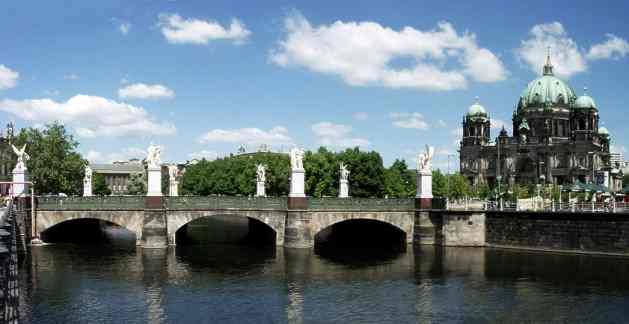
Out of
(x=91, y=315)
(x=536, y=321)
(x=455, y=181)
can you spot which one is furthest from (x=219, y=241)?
(x=455, y=181)

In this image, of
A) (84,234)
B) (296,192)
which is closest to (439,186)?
(296,192)

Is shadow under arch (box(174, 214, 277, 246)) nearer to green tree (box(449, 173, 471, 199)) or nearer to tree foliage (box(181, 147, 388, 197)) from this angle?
tree foliage (box(181, 147, 388, 197))

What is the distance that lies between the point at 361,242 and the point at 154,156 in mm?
25178

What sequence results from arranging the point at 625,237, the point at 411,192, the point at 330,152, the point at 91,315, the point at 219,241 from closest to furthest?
the point at 91,315 < the point at 625,237 < the point at 219,241 < the point at 330,152 < the point at 411,192

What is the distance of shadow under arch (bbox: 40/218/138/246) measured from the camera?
6857 cm

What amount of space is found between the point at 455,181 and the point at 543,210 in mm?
61727

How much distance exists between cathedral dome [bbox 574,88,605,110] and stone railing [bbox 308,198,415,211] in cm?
11870

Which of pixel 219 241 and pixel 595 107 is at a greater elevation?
pixel 595 107

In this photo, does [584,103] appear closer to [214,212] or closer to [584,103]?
[584,103]

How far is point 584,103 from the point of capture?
168625mm

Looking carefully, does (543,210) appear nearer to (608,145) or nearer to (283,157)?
(283,157)

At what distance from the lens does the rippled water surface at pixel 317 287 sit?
3544 centimetres

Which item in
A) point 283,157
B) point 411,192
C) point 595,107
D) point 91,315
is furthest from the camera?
point 595,107

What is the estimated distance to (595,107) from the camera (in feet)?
558
